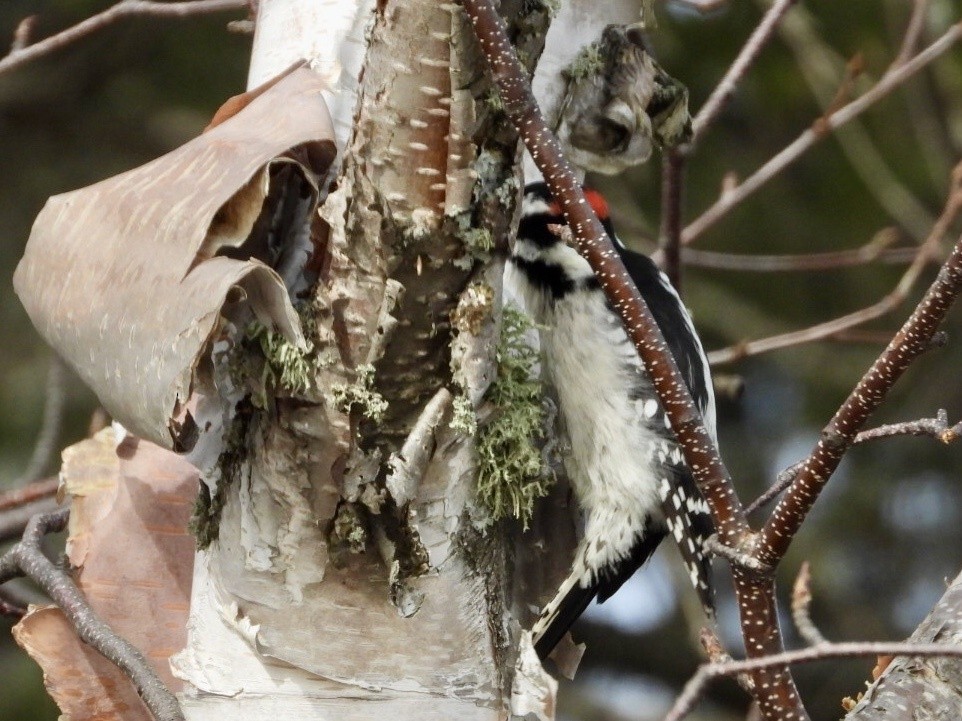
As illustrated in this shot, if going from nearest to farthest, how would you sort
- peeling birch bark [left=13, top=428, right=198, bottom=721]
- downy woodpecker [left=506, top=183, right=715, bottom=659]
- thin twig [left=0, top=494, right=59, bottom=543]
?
1. peeling birch bark [left=13, top=428, right=198, bottom=721]
2. thin twig [left=0, top=494, right=59, bottom=543]
3. downy woodpecker [left=506, top=183, right=715, bottom=659]

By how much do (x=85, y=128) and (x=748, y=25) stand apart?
2491mm

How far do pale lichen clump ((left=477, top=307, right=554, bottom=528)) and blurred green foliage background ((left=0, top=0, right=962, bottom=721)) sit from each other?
251cm

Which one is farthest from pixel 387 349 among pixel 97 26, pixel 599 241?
pixel 97 26

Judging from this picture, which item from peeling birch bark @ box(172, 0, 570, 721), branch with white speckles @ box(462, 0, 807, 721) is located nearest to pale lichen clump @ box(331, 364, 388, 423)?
peeling birch bark @ box(172, 0, 570, 721)

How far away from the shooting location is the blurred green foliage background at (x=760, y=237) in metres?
4.25

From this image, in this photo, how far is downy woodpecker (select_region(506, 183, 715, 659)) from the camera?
2.37 meters

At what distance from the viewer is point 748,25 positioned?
4.38m

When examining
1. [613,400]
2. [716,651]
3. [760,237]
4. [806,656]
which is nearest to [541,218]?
[613,400]

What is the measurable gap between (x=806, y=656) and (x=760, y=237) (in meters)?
4.07

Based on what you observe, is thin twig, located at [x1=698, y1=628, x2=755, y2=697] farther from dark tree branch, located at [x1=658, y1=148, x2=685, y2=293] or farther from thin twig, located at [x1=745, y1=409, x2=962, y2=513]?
dark tree branch, located at [x1=658, y1=148, x2=685, y2=293]

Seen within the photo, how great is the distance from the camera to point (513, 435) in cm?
166

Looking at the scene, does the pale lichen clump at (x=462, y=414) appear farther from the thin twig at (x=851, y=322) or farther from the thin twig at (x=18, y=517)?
the thin twig at (x=851, y=322)

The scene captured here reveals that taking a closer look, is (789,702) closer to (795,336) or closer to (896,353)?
(896,353)

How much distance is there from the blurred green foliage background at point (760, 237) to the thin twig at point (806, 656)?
3.12m
